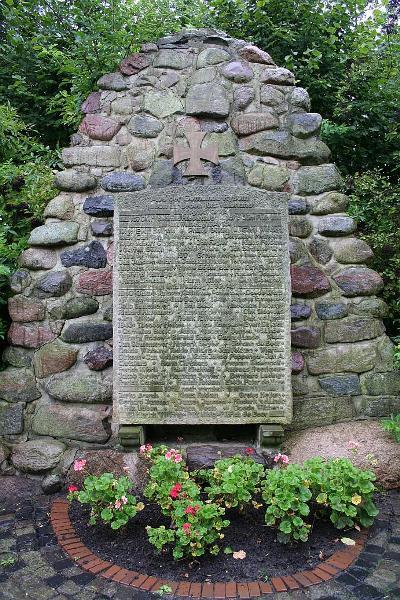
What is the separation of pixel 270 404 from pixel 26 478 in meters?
1.71

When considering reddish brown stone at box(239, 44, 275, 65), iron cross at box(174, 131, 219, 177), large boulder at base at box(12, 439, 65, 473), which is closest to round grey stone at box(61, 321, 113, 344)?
large boulder at base at box(12, 439, 65, 473)

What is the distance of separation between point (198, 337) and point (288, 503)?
1186mm

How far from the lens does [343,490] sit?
9.21 ft

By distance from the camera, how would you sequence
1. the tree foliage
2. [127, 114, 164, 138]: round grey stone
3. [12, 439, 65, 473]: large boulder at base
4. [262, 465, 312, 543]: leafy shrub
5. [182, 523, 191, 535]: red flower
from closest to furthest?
[182, 523, 191, 535]: red flower, [262, 465, 312, 543]: leafy shrub, [12, 439, 65, 473]: large boulder at base, [127, 114, 164, 138]: round grey stone, the tree foliage

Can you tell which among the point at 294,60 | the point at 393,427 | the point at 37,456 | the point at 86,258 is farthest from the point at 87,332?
the point at 294,60

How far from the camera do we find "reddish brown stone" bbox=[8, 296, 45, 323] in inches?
149

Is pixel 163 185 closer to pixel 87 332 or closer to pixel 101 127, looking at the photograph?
pixel 101 127

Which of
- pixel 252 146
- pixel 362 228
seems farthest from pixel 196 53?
pixel 362 228

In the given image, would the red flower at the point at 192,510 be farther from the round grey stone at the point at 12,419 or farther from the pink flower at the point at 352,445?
the round grey stone at the point at 12,419

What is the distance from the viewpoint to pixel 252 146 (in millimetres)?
3924

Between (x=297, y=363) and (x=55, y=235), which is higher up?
(x=55, y=235)

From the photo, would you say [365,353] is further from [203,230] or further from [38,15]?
[38,15]

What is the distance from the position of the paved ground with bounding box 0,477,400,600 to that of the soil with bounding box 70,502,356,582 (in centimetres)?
15

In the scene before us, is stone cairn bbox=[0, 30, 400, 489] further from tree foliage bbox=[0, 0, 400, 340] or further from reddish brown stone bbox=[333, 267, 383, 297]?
tree foliage bbox=[0, 0, 400, 340]
